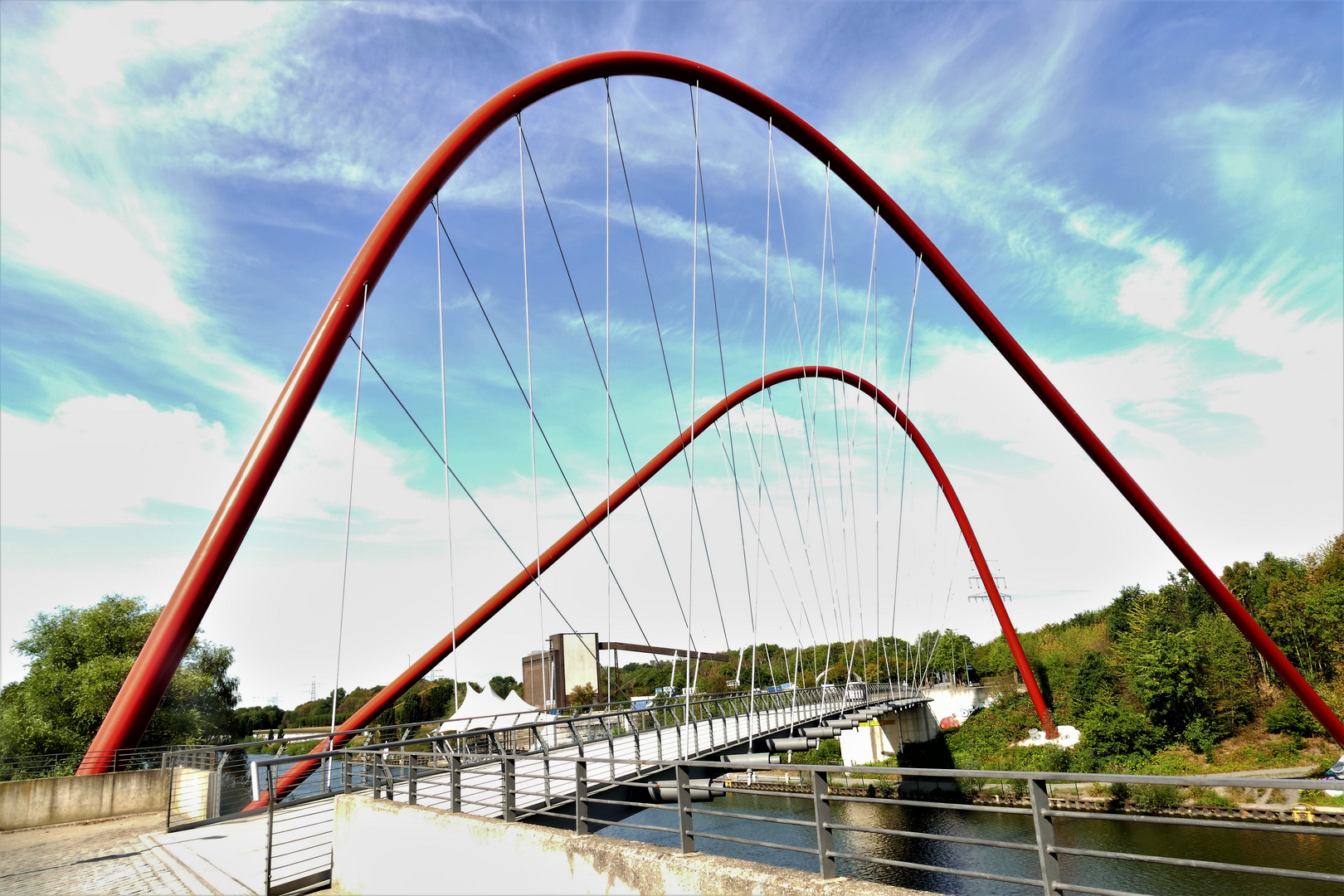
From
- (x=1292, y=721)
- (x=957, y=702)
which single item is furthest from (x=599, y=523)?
(x=957, y=702)

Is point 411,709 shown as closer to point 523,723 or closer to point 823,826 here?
point 523,723

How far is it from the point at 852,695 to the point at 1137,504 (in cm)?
2411

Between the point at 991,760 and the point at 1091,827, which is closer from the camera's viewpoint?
the point at 1091,827

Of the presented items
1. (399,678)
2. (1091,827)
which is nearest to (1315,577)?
(1091,827)

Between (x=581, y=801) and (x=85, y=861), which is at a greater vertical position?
(x=581, y=801)

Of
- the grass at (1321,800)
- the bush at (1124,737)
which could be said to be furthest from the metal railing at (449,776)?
the bush at (1124,737)

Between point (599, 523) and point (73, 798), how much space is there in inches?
681

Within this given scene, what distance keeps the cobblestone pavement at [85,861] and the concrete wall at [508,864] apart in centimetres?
221

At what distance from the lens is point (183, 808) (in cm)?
1415

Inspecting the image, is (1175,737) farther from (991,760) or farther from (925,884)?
(925,884)

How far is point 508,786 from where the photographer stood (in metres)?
7.74

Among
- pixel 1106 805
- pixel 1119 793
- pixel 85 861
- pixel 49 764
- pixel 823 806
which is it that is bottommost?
pixel 1106 805

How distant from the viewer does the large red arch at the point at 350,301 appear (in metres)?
10.7

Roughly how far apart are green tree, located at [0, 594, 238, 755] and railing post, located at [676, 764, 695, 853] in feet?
77.0
